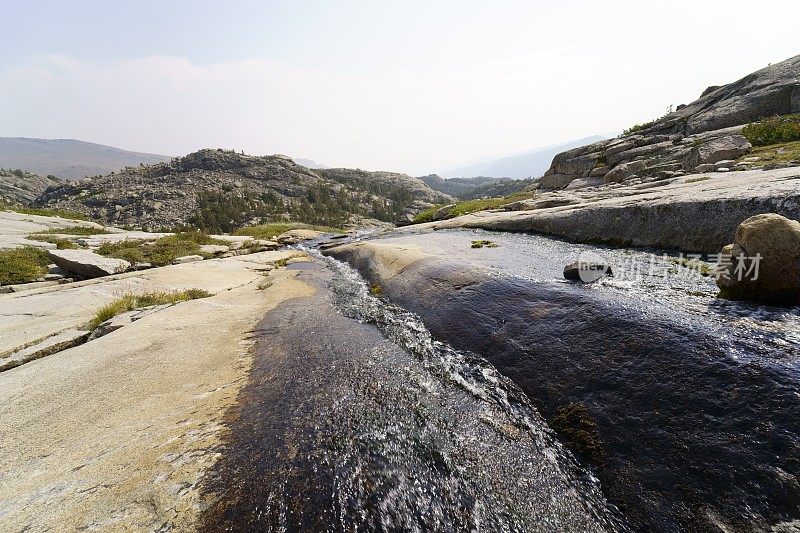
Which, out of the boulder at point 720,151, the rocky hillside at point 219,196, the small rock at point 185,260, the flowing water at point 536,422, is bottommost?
the flowing water at point 536,422

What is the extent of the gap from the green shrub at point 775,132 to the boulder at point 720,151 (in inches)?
60.8

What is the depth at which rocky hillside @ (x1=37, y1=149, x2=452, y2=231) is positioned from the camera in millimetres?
93375

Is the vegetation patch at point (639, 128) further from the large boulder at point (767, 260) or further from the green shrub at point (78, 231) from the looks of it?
the green shrub at point (78, 231)

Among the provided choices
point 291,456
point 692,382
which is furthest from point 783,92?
point 291,456

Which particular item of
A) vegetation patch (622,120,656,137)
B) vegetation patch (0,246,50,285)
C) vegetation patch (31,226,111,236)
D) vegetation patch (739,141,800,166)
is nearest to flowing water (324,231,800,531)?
vegetation patch (739,141,800,166)

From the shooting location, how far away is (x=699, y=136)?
4044cm

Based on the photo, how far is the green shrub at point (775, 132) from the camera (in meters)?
30.0

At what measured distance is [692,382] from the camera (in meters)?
7.00

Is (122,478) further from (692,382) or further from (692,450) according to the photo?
(692,382)

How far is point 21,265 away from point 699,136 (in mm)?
66890

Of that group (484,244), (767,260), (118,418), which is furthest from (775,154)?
(118,418)

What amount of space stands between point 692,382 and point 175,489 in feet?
33.2

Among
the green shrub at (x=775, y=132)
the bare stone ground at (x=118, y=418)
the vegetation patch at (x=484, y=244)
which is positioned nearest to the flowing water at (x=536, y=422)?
the bare stone ground at (x=118, y=418)

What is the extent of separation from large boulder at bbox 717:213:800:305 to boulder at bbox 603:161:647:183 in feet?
119
